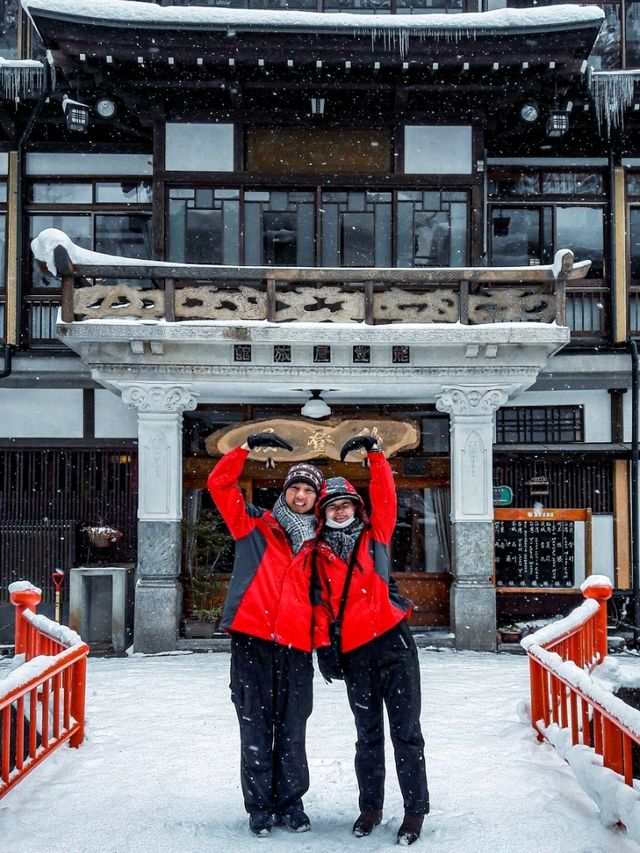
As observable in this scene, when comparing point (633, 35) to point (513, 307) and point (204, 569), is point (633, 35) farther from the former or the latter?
point (204, 569)

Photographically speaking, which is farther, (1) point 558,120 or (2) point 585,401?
(2) point 585,401

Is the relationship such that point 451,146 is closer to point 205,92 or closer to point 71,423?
point 205,92

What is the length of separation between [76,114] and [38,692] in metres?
9.31

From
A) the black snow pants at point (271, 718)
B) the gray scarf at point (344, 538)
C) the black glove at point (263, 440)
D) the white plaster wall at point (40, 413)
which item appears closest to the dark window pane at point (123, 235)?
the white plaster wall at point (40, 413)

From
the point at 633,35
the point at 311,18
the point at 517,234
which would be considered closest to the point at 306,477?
the point at 311,18

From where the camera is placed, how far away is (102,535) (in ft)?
43.7

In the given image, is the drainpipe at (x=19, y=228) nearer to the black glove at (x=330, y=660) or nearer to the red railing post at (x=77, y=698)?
the red railing post at (x=77, y=698)

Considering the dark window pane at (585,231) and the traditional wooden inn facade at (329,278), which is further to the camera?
the dark window pane at (585,231)

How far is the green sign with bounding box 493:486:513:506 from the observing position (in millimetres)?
13977

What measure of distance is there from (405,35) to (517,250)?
14.0 feet

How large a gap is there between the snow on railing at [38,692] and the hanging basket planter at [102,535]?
4.60 m

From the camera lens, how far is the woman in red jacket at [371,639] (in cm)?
500

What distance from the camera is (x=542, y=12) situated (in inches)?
471

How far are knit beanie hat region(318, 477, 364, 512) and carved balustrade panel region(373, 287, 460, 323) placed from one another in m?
6.99
